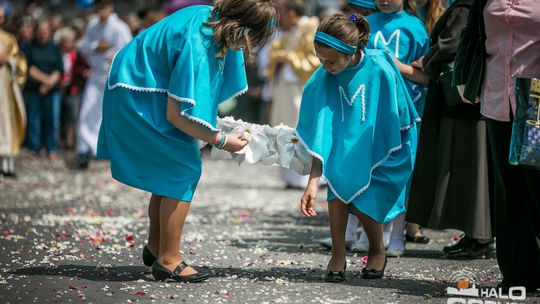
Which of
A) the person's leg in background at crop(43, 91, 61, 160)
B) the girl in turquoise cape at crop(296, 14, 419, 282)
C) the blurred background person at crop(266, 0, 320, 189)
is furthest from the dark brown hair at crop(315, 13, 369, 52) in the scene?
the person's leg in background at crop(43, 91, 61, 160)

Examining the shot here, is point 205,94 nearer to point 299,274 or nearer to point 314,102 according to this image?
point 314,102

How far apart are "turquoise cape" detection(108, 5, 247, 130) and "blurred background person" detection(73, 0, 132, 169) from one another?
8.50 m

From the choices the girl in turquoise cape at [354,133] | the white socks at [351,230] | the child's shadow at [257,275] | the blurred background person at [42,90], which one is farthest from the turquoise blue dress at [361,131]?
the blurred background person at [42,90]

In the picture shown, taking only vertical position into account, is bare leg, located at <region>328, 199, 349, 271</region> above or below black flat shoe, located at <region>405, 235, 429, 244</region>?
above

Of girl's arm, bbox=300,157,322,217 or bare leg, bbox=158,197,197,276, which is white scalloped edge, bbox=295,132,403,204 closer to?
girl's arm, bbox=300,157,322,217

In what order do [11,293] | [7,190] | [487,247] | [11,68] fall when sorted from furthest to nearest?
1. [11,68]
2. [7,190]
3. [487,247]
4. [11,293]

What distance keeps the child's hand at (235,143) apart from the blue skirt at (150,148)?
0.71 ft

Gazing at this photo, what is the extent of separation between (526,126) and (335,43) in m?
1.25

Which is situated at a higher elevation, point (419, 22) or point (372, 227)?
point (419, 22)

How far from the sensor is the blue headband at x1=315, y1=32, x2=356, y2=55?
5.78 meters

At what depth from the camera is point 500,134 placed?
18.0 feet

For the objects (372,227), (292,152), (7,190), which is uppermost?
(292,152)

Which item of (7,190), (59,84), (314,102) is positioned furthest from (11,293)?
(59,84)

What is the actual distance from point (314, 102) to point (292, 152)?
32cm
